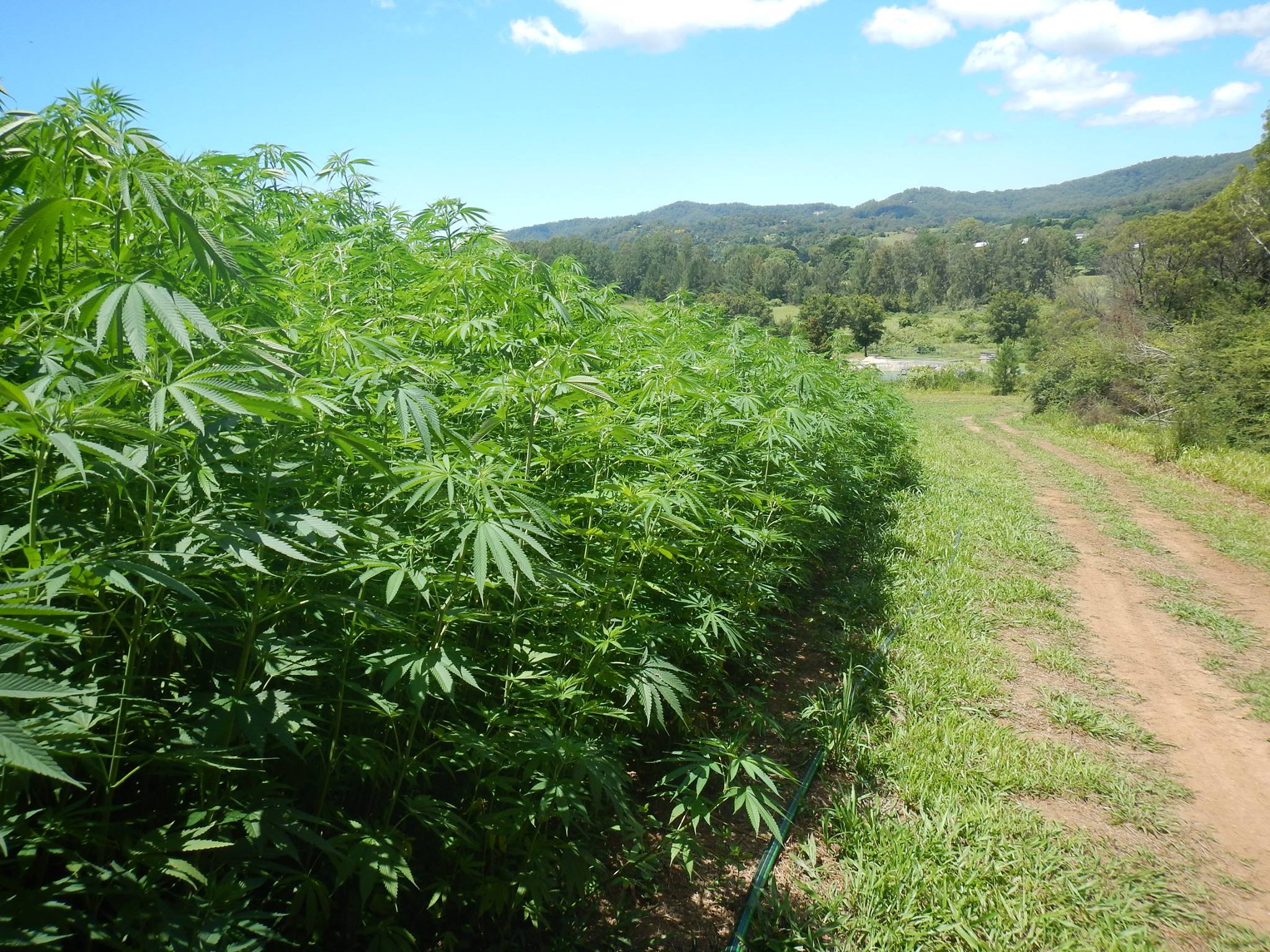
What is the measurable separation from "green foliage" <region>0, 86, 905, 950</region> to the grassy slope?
742mm

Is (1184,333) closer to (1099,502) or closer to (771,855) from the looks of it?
(1099,502)

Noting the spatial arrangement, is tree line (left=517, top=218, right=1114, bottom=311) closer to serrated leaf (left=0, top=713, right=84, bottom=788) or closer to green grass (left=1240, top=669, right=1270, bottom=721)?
green grass (left=1240, top=669, right=1270, bottom=721)

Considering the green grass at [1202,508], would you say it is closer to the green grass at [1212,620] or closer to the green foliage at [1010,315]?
the green grass at [1212,620]

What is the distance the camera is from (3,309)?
188 cm

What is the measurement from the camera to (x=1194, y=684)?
195 inches

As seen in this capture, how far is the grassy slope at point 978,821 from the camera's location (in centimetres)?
274

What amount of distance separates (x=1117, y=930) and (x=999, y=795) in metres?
0.79

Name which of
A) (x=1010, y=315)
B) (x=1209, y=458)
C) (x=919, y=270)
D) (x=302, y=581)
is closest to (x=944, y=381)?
(x=1010, y=315)

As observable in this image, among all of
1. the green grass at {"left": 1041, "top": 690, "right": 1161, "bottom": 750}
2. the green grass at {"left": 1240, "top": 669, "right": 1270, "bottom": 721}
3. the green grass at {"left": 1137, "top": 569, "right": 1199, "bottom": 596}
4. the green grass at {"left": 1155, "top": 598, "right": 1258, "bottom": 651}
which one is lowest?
the green grass at {"left": 1137, "top": 569, "right": 1199, "bottom": 596}

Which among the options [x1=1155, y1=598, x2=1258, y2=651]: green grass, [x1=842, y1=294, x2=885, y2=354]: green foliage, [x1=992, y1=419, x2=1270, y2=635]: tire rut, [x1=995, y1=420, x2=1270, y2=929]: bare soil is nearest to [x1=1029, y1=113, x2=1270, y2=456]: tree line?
[x1=992, y1=419, x2=1270, y2=635]: tire rut

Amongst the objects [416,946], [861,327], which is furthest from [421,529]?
[861,327]

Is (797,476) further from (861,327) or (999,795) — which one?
(861,327)

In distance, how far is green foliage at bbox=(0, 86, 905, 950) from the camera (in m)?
1.32

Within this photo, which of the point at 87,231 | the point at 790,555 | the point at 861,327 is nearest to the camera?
the point at 87,231
